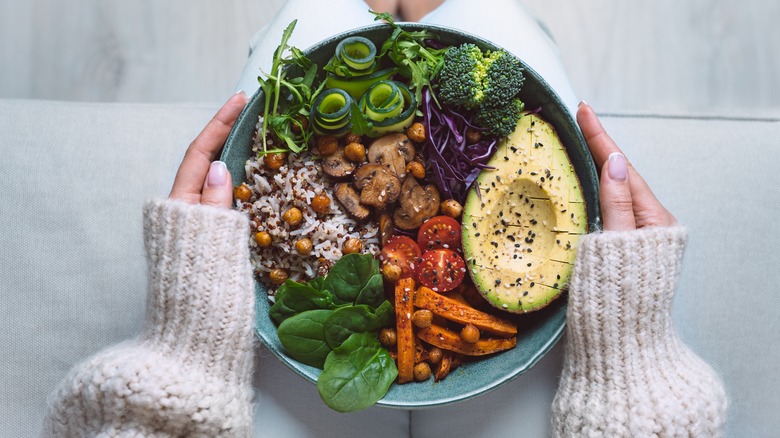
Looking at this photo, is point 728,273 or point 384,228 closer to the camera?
point 384,228

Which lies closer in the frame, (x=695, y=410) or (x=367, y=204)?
(x=695, y=410)

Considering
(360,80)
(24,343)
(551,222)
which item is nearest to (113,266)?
(24,343)

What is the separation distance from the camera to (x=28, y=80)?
258 centimetres

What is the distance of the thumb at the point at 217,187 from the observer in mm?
1435

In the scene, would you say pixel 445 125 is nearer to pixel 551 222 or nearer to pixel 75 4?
pixel 551 222

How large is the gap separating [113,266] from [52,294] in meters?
0.19

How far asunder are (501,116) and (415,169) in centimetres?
25

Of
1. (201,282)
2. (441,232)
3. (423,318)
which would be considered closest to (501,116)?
(441,232)

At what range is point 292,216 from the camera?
4.85 feet

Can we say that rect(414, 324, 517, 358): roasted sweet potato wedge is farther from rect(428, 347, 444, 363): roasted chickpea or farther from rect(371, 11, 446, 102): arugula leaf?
rect(371, 11, 446, 102): arugula leaf

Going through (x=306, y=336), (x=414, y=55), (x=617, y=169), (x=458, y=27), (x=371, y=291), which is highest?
(x=458, y=27)

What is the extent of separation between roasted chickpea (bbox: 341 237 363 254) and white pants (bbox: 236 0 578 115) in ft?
1.69

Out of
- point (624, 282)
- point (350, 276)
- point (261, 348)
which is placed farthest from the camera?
point (261, 348)

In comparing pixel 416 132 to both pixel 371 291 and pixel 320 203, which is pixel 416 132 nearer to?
pixel 320 203
